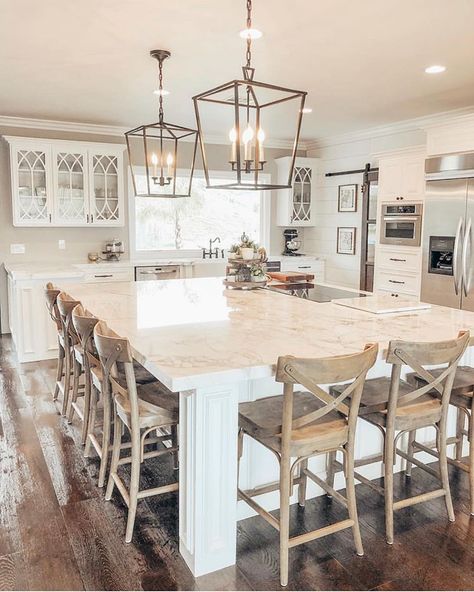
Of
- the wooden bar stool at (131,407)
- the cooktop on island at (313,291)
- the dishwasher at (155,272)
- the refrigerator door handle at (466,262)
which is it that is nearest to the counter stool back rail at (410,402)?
the wooden bar stool at (131,407)

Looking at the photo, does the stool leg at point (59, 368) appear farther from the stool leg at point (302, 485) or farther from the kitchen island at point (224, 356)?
the stool leg at point (302, 485)

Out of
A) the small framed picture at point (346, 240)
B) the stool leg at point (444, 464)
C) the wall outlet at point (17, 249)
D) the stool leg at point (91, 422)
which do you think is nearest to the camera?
the stool leg at point (444, 464)

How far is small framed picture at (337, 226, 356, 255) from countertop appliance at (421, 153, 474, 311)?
2.04 meters

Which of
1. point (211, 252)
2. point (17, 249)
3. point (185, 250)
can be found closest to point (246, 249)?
point (211, 252)

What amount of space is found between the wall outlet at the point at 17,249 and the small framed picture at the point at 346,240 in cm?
430

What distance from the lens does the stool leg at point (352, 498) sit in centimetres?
214

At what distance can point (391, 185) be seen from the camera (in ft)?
19.1

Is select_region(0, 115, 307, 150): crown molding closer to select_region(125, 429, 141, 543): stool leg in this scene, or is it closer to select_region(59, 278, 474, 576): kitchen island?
select_region(59, 278, 474, 576): kitchen island

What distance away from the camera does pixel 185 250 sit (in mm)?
7348

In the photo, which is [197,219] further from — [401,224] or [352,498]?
[352,498]

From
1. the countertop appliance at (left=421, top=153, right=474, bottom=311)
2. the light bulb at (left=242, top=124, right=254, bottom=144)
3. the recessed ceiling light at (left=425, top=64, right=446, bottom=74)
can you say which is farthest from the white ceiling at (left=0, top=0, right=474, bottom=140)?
the light bulb at (left=242, top=124, right=254, bottom=144)

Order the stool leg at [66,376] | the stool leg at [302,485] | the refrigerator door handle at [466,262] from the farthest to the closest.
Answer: the refrigerator door handle at [466,262] < the stool leg at [66,376] < the stool leg at [302,485]

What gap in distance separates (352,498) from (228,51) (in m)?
3.09

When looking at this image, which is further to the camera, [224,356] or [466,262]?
[466,262]
